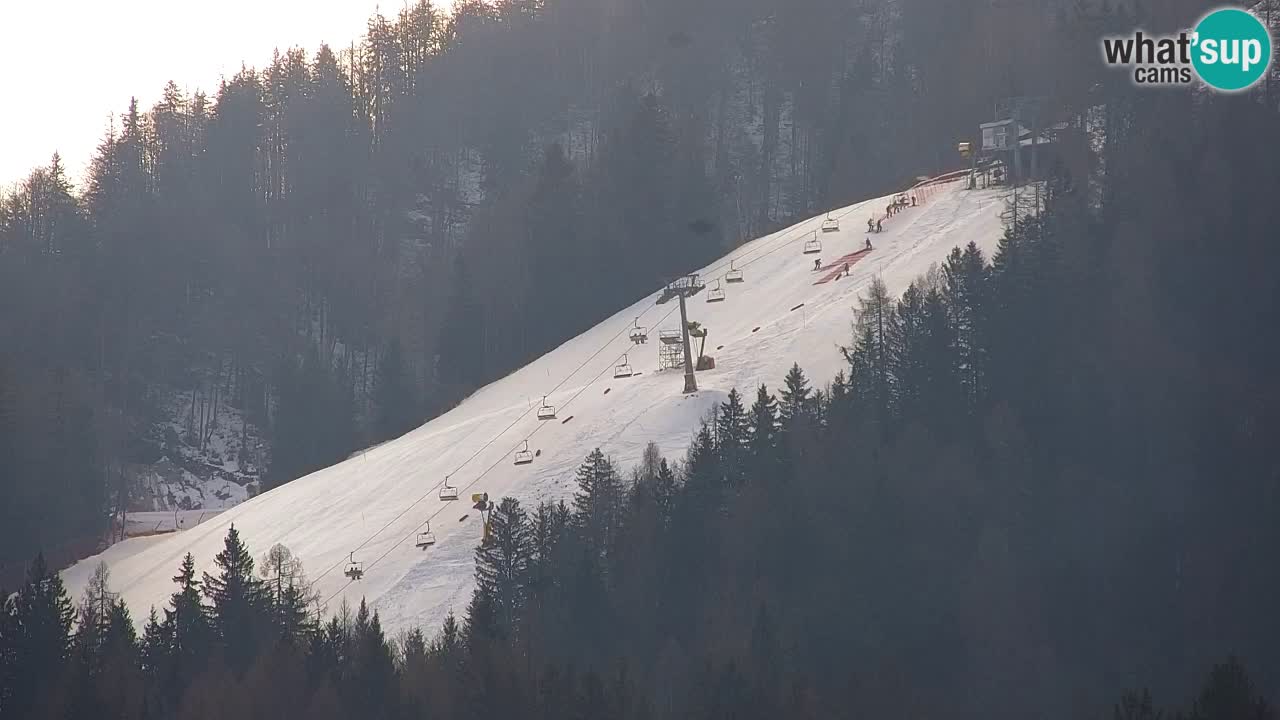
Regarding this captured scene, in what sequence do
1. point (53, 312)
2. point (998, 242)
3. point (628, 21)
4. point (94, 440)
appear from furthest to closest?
1. point (628, 21)
2. point (53, 312)
3. point (94, 440)
4. point (998, 242)

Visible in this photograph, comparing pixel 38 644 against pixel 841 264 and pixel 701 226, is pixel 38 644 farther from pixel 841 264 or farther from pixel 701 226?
pixel 701 226

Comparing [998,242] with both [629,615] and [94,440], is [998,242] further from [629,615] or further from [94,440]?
[94,440]

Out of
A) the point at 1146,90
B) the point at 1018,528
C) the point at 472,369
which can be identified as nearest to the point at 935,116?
the point at 1146,90

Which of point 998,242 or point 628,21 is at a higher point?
point 628,21

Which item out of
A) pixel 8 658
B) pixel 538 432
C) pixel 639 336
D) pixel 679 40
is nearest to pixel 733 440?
pixel 538 432

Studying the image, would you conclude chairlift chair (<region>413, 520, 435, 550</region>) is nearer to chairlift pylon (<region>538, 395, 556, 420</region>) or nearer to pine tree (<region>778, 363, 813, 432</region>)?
chairlift pylon (<region>538, 395, 556, 420</region>)

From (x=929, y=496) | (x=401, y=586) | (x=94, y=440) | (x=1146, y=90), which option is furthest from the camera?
(x=94, y=440)

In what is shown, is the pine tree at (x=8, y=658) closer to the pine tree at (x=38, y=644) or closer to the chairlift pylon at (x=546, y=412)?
the pine tree at (x=38, y=644)
